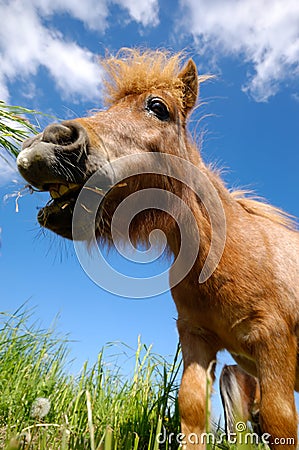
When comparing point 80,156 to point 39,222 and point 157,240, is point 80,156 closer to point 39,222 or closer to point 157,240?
point 39,222

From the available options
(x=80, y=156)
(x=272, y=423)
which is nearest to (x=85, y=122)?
(x=80, y=156)

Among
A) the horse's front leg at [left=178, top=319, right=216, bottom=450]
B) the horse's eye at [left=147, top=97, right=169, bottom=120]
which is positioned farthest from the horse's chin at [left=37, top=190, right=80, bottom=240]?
the horse's front leg at [left=178, top=319, right=216, bottom=450]

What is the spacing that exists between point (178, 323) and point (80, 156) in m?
1.50

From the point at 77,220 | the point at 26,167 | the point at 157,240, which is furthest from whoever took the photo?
the point at 157,240

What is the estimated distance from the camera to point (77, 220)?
2.84 m

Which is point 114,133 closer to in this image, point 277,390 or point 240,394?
point 277,390

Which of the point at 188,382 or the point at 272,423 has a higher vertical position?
the point at 188,382

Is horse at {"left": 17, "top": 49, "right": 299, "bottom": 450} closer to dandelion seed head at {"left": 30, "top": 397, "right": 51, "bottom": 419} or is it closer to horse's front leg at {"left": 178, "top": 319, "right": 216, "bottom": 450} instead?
horse's front leg at {"left": 178, "top": 319, "right": 216, "bottom": 450}

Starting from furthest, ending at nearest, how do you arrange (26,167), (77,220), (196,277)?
(196,277)
(77,220)
(26,167)

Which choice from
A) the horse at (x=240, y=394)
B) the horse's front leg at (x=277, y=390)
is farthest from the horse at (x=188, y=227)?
the horse at (x=240, y=394)

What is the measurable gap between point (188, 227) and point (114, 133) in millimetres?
897

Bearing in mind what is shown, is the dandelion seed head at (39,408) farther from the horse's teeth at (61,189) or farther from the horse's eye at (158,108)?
the horse's eye at (158,108)

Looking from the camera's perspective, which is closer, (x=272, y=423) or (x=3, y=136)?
(x=272, y=423)

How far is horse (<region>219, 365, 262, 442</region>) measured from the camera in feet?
13.6
